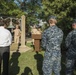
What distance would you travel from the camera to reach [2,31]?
26.2ft

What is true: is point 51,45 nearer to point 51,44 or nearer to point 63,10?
point 51,44

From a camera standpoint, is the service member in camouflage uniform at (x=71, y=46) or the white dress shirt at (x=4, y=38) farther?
the white dress shirt at (x=4, y=38)

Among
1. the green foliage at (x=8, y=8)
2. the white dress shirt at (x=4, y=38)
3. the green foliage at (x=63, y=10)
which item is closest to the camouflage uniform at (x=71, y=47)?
the white dress shirt at (x=4, y=38)

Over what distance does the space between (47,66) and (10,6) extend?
→ 33.4 meters

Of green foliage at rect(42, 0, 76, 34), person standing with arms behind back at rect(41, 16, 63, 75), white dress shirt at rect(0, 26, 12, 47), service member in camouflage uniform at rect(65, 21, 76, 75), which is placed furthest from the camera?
green foliage at rect(42, 0, 76, 34)

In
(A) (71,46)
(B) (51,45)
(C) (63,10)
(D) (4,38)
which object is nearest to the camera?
(B) (51,45)

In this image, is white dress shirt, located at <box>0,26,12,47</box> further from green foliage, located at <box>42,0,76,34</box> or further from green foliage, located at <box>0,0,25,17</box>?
green foliage, located at <box>0,0,25,17</box>

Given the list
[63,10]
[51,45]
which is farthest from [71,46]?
[63,10]

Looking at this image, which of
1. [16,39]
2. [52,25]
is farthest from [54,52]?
[16,39]

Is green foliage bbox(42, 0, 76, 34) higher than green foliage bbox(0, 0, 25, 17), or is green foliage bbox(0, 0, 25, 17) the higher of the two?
green foliage bbox(0, 0, 25, 17)

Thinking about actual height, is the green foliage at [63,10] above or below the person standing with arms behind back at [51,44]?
above

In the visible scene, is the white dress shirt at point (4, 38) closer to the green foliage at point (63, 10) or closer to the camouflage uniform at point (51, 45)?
the camouflage uniform at point (51, 45)

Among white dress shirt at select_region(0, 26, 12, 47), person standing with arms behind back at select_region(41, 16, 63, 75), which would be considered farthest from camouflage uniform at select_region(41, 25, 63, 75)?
white dress shirt at select_region(0, 26, 12, 47)

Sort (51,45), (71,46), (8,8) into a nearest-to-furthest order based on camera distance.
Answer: (51,45) < (71,46) < (8,8)
